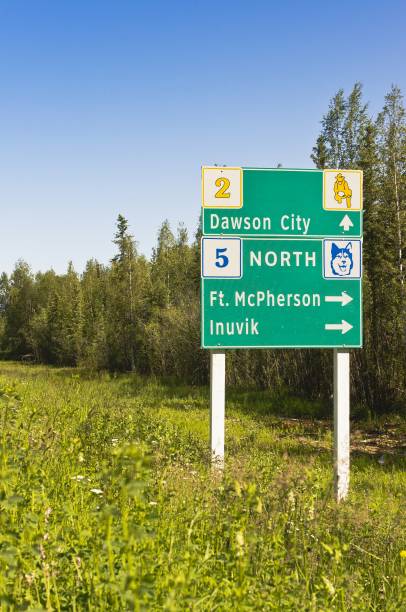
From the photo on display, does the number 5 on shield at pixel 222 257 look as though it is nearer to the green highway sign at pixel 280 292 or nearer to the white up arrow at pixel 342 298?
the green highway sign at pixel 280 292

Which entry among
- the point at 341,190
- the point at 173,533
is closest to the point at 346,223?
the point at 341,190

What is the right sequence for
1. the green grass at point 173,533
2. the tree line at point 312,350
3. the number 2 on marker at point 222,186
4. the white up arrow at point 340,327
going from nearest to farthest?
the green grass at point 173,533 → the number 2 on marker at point 222,186 → the white up arrow at point 340,327 → the tree line at point 312,350

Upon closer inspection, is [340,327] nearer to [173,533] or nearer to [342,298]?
[342,298]

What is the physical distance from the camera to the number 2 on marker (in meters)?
7.82

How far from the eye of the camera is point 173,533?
3213 mm

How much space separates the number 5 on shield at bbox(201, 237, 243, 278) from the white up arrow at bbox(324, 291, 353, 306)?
120 cm

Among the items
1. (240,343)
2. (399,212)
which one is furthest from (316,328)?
(399,212)

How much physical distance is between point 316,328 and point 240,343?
1019 millimetres

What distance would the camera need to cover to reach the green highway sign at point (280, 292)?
7762mm

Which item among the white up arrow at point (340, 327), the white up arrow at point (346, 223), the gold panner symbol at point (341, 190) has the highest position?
the gold panner symbol at point (341, 190)

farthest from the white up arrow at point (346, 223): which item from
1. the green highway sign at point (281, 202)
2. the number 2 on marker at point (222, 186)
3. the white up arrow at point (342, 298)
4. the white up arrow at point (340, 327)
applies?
the number 2 on marker at point (222, 186)

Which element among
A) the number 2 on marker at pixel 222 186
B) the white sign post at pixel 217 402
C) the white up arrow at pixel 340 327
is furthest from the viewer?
the white up arrow at pixel 340 327

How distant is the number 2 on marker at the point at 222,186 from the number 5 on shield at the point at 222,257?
57 centimetres

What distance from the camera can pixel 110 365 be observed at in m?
47.8
